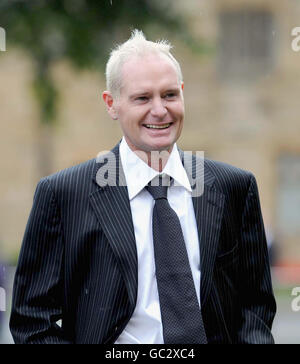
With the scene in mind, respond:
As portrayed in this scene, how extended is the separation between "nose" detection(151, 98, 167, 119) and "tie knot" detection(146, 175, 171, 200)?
273 millimetres

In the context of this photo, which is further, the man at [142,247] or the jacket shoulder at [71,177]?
the jacket shoulder at [71,177]

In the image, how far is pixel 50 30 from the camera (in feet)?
45.2

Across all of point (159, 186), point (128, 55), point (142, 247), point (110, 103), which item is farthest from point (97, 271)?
point (128, 55)

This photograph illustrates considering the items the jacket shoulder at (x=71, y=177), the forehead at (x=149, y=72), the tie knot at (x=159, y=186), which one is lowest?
the tie knot at (x=159, y=186)

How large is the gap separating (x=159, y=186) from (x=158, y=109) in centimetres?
33

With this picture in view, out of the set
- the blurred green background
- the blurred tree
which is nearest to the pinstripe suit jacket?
the blurred tree

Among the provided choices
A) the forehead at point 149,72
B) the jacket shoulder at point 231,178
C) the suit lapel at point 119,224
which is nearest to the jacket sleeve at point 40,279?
the suit lapel at point 119,224

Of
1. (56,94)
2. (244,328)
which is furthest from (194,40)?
(244,328)

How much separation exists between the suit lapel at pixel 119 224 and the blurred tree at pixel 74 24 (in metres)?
10.6

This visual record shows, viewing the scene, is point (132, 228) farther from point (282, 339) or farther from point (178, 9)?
point (178, 9)

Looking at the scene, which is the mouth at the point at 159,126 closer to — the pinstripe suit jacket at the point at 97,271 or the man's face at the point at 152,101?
the man's face at the point at 152,101

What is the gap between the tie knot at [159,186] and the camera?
10.3 feet

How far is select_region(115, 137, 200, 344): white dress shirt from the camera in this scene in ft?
9.76

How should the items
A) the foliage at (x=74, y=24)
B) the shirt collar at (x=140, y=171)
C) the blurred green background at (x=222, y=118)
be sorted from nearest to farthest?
the shirt collar at (x=140, y=171) < the foliage at (x=74, y=24) < the blurred green background at (x=222, y=118)
